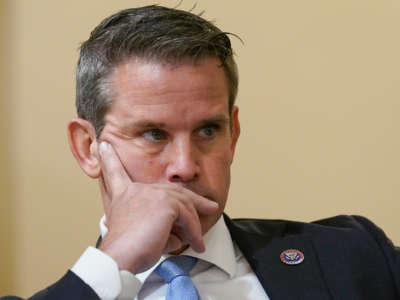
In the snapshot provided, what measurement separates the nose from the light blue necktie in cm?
22

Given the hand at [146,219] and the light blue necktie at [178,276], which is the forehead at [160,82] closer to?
the hand at [146,219]

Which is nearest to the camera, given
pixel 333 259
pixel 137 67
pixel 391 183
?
pixel 137 67

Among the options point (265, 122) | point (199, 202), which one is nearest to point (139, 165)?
point (199, 202)

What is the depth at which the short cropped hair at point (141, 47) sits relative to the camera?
1.63 m

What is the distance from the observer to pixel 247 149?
2.48 meters

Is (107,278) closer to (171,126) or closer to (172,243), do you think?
(172,243)

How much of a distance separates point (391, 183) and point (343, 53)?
49cm

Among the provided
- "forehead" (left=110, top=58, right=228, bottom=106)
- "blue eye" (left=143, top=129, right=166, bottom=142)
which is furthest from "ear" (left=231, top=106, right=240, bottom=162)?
"blue eye" (left=143, top=129, right=166, bottom=142)

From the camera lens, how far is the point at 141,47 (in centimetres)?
164

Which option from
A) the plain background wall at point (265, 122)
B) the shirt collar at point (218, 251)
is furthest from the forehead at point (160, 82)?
the plain background wall at point (265, 122)

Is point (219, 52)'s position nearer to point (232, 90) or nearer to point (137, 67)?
point (232, 90)

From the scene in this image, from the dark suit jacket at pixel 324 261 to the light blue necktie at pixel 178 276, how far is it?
7.7 inches

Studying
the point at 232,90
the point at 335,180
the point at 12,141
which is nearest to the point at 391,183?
the point at 335,180

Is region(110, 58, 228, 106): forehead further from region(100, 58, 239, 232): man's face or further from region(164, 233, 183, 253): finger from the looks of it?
region(164, 233, 183, 253): finger
